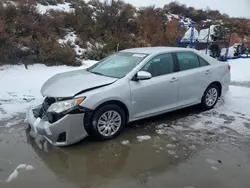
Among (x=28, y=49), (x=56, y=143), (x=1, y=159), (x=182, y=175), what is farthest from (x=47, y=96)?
(x=28, y=49)

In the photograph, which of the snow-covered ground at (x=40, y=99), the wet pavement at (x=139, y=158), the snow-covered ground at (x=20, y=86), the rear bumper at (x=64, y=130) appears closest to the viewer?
the wet pavement at (x=139, y=158)

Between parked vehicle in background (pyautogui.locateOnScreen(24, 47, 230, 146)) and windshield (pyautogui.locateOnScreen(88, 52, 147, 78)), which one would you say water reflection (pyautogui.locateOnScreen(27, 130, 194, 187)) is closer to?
parked vehicle in background (pyautogui.locateOnScreen(24, 47, 230, 146))

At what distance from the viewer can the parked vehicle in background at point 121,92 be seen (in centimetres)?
446

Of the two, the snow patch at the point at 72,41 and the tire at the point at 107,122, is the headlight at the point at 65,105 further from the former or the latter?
the snow patch at the point at 72,41

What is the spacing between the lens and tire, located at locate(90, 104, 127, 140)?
464cm

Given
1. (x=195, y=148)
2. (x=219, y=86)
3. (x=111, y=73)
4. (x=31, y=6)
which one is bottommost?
(x=195, y=148)

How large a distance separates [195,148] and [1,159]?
2.88 meters

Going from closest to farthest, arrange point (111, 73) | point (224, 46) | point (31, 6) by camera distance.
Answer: point (111, 73) < point (31, 6) < point (224, 46)

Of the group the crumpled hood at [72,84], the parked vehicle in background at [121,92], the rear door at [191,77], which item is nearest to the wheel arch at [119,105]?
the parked vehicle in background at [121,92]

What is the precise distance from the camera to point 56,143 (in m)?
4.45

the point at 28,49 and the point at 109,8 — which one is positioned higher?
the point at 109,8

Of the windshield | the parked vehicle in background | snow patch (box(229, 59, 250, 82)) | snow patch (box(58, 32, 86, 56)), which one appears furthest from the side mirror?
snow patch (box(58, 32, 86, 56))

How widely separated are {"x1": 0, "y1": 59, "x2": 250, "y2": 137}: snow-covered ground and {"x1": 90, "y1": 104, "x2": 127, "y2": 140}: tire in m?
0.46

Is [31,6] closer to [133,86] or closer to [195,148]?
[133,86]
